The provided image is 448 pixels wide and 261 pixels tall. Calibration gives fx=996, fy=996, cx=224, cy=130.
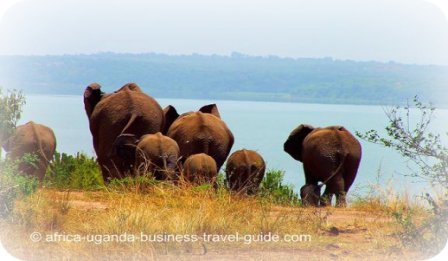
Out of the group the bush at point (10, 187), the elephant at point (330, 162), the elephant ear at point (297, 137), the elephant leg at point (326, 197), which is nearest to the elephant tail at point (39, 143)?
the bush at point (10, 187)

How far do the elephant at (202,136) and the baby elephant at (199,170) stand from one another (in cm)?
118

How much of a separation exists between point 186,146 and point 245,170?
119cm

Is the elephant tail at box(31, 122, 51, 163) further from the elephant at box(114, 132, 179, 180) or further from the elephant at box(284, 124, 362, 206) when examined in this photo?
the elephant at box(284, 124, 362, 206)

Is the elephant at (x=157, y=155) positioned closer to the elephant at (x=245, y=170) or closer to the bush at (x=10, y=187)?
the elephant at (x=245, y=170)

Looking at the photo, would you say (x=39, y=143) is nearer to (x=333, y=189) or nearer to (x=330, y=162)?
(x=330, y=162)

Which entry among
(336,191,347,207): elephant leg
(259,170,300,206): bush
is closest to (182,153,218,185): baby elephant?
(259,170,300,206): bush

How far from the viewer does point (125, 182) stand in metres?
16.4

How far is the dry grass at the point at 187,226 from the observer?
12281 mm

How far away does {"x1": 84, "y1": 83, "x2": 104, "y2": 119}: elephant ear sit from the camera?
19.2 metres

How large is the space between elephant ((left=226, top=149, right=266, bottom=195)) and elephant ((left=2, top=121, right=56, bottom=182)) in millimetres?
3383

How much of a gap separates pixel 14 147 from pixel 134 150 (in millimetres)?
2403

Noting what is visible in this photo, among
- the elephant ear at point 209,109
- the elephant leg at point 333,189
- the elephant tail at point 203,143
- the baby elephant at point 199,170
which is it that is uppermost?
the elephant ear at point 209,109

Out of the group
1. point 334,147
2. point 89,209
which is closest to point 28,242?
point 89,209

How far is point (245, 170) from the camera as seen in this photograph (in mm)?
17578
